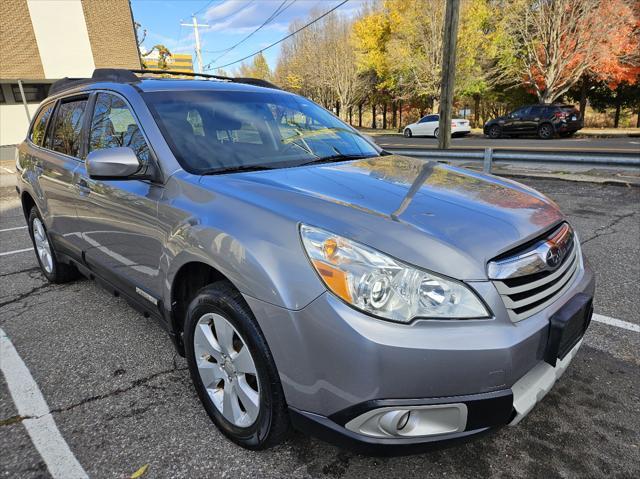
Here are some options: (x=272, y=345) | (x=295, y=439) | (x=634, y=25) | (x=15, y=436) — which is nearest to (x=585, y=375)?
(x=295, y=439)

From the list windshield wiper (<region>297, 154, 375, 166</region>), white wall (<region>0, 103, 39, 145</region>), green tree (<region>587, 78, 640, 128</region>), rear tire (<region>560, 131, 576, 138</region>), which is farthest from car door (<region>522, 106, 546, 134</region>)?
white wall (<region>0, 103, 39, 145</region>)

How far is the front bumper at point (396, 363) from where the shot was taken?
149 cm

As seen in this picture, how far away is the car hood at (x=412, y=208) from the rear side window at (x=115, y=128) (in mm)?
609

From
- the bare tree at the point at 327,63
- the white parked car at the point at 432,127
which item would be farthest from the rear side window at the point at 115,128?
the bare tree at the point at 327,63

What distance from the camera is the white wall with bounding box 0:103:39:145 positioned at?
23.1m

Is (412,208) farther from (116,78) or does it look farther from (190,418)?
(116,78)

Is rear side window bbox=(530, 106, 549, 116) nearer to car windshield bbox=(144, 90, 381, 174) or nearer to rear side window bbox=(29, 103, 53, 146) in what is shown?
car windshield bbox=(144, 90, 381, 174)

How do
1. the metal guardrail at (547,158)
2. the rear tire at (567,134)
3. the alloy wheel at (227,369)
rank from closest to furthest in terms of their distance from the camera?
the alloy wheel at (227,369)
the metal guardrail at (547,158)
the rear tire at (567,134)

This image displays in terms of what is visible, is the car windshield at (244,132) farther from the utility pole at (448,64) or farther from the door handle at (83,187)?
the utility pole at (448,64)

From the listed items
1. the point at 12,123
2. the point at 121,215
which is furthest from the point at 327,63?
the point at 121,215

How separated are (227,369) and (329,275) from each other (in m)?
0.78

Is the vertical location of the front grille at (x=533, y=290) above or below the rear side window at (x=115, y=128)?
below

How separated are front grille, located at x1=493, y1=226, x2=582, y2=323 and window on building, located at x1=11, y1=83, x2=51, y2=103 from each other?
2753 centimetres

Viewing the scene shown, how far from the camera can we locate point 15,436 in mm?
2180
